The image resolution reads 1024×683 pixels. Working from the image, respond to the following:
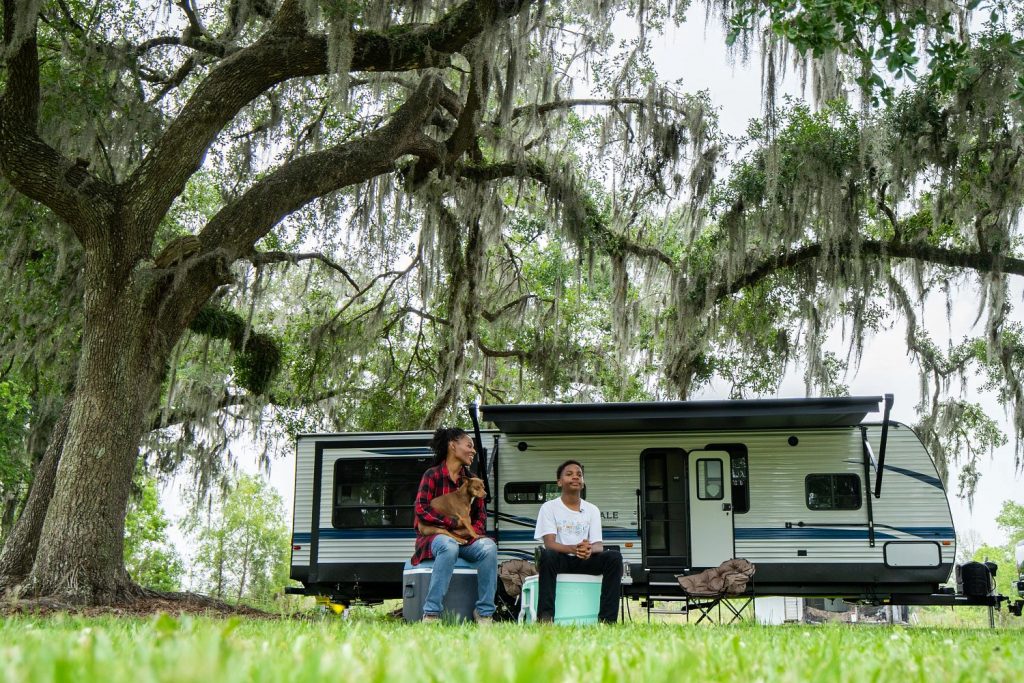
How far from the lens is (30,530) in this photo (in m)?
10.2

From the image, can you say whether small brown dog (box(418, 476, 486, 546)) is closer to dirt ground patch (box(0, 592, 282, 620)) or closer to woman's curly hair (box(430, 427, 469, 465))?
woman's curly hair (box(430, 427, 469, 465))

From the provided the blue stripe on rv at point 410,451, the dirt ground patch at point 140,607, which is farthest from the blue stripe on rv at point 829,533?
the dirt ground patch at point 140,607

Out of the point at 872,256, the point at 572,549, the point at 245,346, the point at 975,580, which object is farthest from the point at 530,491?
the point at 872,256

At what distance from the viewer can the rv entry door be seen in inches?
401

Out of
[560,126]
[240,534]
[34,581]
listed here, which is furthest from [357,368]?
[240,534]

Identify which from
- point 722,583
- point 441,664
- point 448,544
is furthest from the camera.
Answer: point 722,583

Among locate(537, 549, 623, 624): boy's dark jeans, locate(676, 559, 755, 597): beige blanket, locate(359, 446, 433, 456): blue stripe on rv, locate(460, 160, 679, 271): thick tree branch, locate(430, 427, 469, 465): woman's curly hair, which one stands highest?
locate(460, 160, 679, 271): thick tree branch

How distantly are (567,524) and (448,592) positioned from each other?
0.96 meters

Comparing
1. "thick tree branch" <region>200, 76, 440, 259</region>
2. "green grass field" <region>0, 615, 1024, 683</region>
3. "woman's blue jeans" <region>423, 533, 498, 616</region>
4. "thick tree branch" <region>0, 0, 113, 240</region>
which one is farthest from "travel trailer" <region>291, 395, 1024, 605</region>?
"green grass field" <region>0, 615, 1024, 683</region>

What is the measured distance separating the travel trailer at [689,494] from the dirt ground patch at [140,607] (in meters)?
1.60

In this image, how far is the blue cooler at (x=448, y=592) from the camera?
6645 mm

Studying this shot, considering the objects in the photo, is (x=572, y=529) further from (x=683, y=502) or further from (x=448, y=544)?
(x=683, y=502)

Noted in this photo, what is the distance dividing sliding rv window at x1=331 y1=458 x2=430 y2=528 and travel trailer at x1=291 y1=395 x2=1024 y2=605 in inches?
0.6

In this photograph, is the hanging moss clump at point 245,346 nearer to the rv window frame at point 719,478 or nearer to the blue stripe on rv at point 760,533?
the blue stripe on rv at point 760,533
